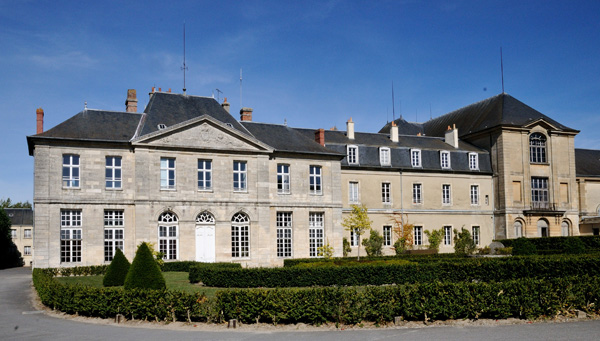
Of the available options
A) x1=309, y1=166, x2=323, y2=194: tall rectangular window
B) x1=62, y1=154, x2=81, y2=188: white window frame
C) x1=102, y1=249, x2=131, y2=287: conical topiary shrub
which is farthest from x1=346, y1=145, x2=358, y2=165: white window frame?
x1=102, y1=249, x2=131, y2=287: conical topiary shrub

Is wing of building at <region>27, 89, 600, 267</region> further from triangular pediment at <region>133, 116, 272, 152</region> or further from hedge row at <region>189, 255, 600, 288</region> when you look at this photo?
hedge row at <region>189, 255, 600, 288</region>

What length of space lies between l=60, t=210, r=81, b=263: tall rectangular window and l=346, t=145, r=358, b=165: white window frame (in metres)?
16.6

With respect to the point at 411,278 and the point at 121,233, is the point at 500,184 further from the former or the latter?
the point at 121,233

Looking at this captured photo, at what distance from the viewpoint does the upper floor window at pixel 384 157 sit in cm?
3753

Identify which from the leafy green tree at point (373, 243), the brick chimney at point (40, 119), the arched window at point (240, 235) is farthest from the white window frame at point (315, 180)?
the brick chimney at point (40, 119)

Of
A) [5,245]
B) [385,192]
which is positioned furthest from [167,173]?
[5,245]

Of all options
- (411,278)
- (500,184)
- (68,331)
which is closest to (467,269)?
(411,278)

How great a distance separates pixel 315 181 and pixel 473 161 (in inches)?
522

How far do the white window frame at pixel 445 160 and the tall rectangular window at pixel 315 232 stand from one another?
1097 centimetres

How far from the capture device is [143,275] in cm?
1582

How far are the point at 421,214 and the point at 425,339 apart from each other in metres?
26.9

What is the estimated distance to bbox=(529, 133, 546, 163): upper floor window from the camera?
4031 centimetres

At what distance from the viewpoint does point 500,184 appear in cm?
3944

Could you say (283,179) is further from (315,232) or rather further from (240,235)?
(240,235)
